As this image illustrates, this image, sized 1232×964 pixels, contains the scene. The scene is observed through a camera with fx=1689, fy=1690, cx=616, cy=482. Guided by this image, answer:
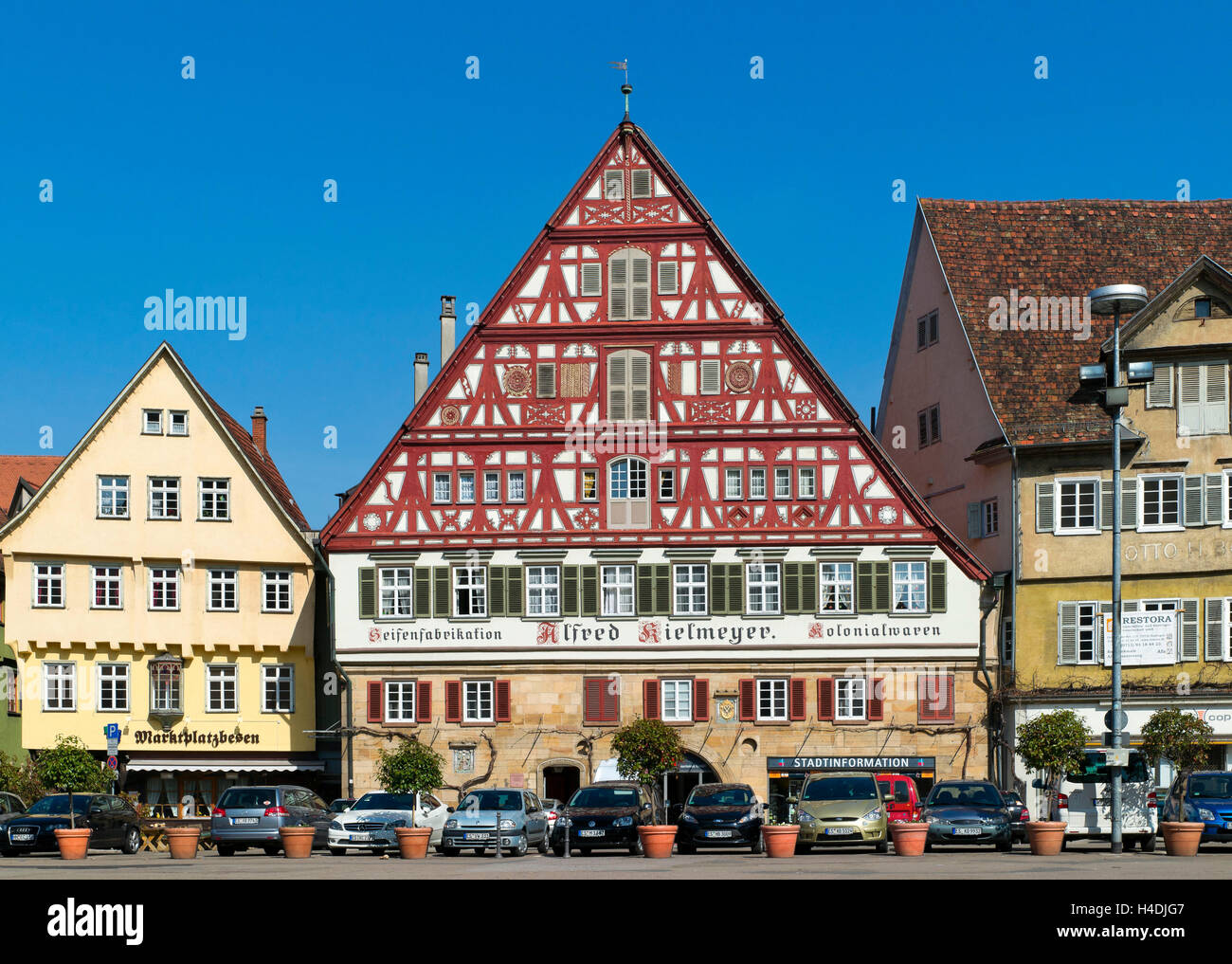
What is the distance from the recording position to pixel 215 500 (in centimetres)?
4938

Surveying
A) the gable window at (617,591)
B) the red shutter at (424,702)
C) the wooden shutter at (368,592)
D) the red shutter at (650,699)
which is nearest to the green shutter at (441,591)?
the wooden shutter at (368,592)

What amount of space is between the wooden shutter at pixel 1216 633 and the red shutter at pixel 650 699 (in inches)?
578

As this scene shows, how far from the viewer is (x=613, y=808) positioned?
3262 cm

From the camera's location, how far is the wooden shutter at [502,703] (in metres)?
46.2

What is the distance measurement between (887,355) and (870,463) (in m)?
10.6

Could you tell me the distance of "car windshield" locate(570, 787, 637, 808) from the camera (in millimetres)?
33344

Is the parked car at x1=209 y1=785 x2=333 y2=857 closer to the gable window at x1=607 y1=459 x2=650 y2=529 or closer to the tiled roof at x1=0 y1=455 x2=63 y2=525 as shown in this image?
the gable window at x1=607 y1=459 x2=650 y2=529

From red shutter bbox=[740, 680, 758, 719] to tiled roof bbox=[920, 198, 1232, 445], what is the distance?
9813 millimetres

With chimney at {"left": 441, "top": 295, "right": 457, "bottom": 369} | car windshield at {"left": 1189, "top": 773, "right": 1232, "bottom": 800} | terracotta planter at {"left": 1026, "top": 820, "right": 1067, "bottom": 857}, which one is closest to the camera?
terracotta planter at {"left": 1026, "top": 820, "right": 1067, "bottom": 857}

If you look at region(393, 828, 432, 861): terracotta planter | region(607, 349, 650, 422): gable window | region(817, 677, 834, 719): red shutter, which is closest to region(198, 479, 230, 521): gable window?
region(607, 349, 650, 422): gable window

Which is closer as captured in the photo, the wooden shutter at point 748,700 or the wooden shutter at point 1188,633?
the wooden shutter at point 1188,633

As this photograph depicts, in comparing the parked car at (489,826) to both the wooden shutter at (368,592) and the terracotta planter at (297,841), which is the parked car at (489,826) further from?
the wooden shutter at (368,592)

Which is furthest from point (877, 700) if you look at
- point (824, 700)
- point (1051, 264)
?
point (1051, 264)
